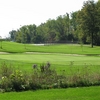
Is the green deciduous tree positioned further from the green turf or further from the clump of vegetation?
the green turf

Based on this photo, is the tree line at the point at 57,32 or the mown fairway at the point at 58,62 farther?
the tree line at the point at 57,32

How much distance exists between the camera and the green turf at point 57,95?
10.5 m

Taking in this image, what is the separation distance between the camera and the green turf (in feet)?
34.6

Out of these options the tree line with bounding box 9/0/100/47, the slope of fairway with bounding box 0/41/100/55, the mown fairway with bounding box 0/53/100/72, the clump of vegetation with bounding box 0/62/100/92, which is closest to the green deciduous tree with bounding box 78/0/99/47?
the tree line with bounding box 9/0/100/47

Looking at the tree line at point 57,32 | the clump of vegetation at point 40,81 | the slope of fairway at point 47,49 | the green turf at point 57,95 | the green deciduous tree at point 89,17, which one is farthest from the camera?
the tree line at point 57,32

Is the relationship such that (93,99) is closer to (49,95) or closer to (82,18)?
(49,95)

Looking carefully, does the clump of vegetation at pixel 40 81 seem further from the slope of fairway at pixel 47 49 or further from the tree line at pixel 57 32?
the tree line at pixel 57 32

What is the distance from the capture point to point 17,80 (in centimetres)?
1254

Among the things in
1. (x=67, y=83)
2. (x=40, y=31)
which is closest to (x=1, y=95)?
(x=67, y=83)

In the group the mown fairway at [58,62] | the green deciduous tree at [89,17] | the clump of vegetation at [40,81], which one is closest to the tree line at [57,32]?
the green deciduous tree at [89,17]

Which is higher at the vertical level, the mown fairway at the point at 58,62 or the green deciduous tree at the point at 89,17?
the green deciduous tree at the point at 89,17

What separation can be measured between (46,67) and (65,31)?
137m

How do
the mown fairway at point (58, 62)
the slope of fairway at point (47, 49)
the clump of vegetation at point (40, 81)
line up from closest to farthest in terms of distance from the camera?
the clump of vegetation at point (40, 81)
the mown fairway at point (58, 62)
the slope of fairway at point (47, 49)

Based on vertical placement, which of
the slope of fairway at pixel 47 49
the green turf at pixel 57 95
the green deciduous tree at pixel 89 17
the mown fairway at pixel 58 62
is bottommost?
the slope of fairway at pixel 47 49
